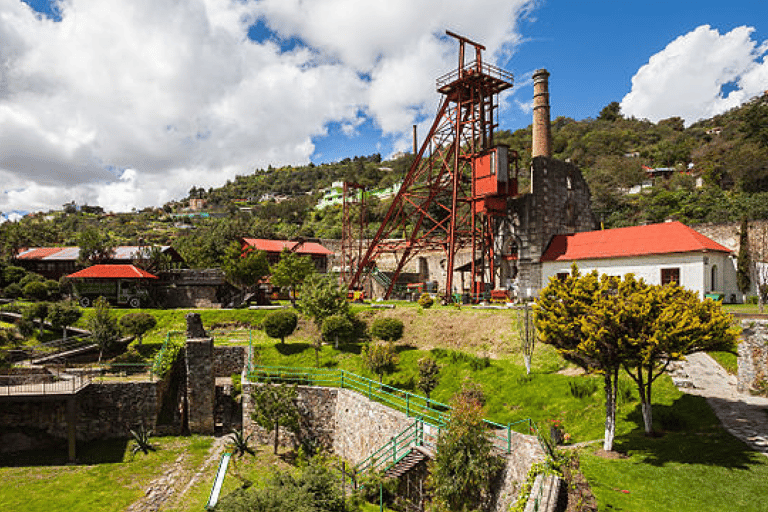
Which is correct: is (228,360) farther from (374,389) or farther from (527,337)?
(527,337)

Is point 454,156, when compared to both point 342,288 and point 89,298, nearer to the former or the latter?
point 342,288

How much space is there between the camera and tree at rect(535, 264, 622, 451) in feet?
37.7

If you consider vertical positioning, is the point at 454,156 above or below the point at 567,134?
below

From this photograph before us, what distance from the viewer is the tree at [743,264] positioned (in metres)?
26.4

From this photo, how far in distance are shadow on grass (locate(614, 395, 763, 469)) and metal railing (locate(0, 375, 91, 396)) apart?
20657 mm

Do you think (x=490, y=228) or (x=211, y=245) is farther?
(x=211, y=245)

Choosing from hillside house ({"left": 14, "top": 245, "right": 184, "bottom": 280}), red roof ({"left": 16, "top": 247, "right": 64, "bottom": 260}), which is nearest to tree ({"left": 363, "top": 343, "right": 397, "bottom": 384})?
hillside house ({"left": 14, "top": 245, "right": 184, "bottom": 280})

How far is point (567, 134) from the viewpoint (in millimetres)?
97812

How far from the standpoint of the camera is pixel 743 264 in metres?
27.4

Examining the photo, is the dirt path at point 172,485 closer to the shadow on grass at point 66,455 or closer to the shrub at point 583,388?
the shadow on grass at point 66,455

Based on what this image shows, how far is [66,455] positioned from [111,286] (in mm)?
18942

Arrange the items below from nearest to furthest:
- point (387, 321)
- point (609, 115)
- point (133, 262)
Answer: point (387, 321) < point (133, 262) < point (609, 115)

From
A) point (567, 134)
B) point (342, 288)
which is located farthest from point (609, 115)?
point (342, 288)

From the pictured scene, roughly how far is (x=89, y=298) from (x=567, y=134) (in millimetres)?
93839
